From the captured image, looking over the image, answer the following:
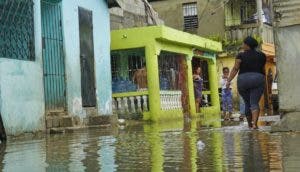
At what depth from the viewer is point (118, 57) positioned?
64.1 ft

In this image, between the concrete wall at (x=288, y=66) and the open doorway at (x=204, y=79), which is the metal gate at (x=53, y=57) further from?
the open doorway at (x=204, y=79)

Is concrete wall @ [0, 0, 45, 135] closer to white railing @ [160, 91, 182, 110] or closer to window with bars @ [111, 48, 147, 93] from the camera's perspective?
window with bars @ [111, 48, 147, 93]

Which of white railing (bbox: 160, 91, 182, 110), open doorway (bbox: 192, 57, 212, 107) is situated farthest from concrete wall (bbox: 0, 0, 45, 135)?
open doorway (bbox: 192, 57, 212, 107)

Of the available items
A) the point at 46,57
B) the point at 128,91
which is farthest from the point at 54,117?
the point at 128,91

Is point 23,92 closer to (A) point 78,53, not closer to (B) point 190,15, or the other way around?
(A) point 78,53

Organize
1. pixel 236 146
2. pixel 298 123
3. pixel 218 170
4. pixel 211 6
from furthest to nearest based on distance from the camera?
pixel 211 6
pixel 298 123
pixel 236 146
pixel 218 170

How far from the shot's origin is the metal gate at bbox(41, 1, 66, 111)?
43.8 feet

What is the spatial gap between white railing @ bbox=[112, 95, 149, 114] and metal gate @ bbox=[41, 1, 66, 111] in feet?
14.0

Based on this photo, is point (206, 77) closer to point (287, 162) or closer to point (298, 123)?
point (298, 123)

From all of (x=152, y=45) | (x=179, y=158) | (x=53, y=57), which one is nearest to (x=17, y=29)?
Answer: (x=53, y=57)

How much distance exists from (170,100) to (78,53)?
17.7 ft

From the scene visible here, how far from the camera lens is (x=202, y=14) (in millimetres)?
32812

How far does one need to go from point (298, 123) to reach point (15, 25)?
630cm

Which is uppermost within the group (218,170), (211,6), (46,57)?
(211,6)
